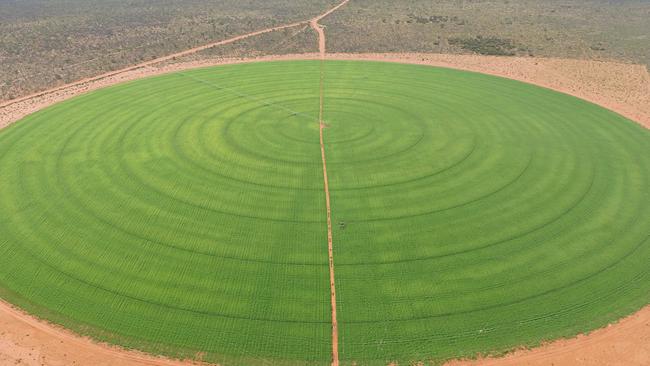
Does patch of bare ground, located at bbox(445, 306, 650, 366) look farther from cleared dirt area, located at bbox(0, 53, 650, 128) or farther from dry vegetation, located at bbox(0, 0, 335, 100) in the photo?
dry vegetation, located at bbox(0, 0, 335, 100)

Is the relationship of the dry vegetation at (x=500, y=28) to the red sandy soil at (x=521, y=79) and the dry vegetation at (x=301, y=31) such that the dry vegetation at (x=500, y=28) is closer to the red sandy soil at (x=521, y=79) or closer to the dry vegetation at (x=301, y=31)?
the dry vegetation at (x=301, y=31)

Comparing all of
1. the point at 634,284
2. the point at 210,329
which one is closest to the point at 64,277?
the point at 210,329

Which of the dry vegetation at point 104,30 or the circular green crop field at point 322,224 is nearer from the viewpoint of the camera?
the circular green crop field at point 322,224

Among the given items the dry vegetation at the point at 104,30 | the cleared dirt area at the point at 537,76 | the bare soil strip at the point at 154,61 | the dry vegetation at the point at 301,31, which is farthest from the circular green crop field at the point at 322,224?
the dry vegetation at the point at 301,31

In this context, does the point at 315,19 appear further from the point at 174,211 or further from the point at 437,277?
the point at 437,277

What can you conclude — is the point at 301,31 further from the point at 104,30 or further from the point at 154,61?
the point at 104,30

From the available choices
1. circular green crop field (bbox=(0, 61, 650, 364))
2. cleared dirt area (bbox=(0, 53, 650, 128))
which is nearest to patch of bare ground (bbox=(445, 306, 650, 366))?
circular green crop field (bbox=(0, 61, 650, 364))
